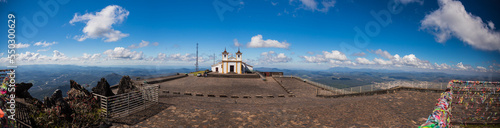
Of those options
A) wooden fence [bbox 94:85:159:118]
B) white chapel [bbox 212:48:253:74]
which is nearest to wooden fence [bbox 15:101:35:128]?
wooden fence [bbox 94:85:159:118]

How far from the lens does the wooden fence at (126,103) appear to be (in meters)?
7.17

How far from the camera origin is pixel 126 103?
7.70m

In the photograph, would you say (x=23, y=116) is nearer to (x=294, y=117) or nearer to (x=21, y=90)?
(x=21, y=90)

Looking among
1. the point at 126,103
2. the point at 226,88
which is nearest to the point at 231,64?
the point at 226,88

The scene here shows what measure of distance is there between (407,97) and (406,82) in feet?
12.7

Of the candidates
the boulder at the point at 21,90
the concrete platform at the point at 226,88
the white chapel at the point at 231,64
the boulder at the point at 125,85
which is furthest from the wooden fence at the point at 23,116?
the white chapel at the point at 231,64

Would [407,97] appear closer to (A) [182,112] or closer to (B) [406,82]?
(B) [406,82]

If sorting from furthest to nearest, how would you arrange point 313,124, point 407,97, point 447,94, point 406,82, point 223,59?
point 223,59, point 406,82, point 407,97, point 313,124, point 447,94

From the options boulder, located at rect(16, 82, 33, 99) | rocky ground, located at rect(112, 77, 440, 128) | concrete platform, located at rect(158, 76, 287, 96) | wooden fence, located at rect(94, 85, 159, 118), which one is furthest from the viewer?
concrete platform, located at rect(158, 76, 287, 96)

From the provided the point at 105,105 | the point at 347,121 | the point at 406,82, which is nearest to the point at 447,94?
the point at 347,121

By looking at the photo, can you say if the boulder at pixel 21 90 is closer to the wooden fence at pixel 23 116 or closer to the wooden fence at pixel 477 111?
the wooden fence at pixel 23 116

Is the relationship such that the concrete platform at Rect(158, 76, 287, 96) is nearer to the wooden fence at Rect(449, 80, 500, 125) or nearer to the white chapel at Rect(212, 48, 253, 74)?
the wooden fence at Rect(449, 80, 500, 125)

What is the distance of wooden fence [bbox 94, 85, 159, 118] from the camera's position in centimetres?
717

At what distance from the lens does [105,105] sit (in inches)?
284
